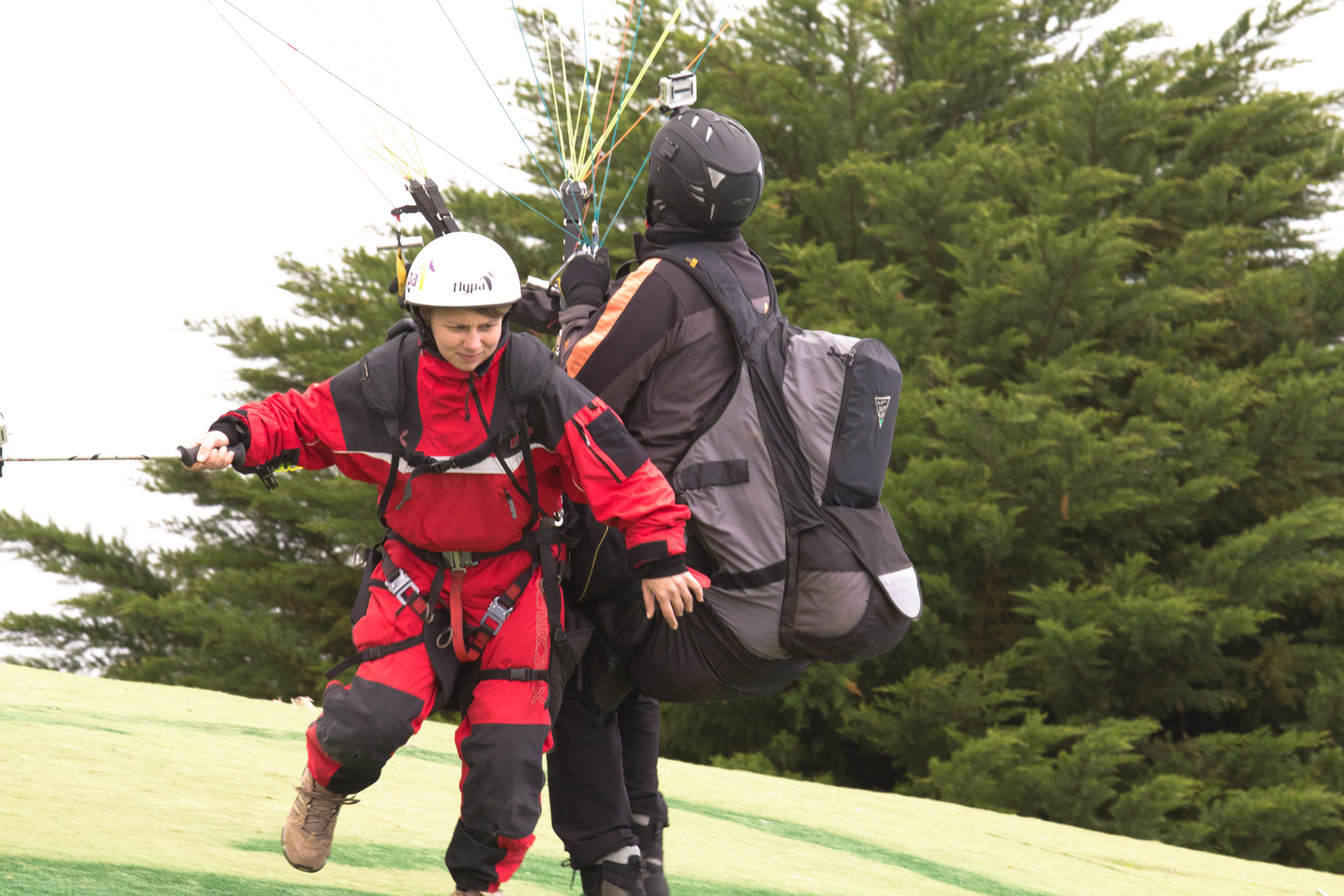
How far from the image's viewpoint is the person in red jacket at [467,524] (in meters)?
2.51

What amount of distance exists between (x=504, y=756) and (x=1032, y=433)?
6486 millimetres

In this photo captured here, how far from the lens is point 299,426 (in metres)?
2.60

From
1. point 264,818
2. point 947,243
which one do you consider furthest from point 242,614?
point 264,818

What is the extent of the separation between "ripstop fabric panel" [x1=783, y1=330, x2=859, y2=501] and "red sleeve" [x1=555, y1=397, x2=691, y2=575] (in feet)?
1.02

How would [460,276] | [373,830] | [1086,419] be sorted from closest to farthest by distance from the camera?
1. [460,276]
2. [373,830]
3. [1086,419]

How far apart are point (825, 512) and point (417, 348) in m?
0.91

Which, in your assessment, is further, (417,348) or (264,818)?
(264,818)

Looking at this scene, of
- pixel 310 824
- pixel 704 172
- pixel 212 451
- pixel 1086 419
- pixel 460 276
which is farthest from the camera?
pixel 1086 419

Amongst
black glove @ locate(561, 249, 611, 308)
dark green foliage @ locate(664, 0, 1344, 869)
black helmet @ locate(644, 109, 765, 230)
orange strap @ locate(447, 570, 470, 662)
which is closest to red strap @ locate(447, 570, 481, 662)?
orange strap @ locate(447, 570, 470, 662)

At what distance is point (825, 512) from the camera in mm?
2664

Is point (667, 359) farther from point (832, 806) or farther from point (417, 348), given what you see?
point (832, 806)

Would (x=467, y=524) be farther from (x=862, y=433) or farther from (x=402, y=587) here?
(x=862, y=433)

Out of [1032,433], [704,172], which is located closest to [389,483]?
[704,172]

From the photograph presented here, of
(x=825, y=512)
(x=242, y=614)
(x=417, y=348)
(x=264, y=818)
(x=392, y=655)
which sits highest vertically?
(x=417, y=348)
